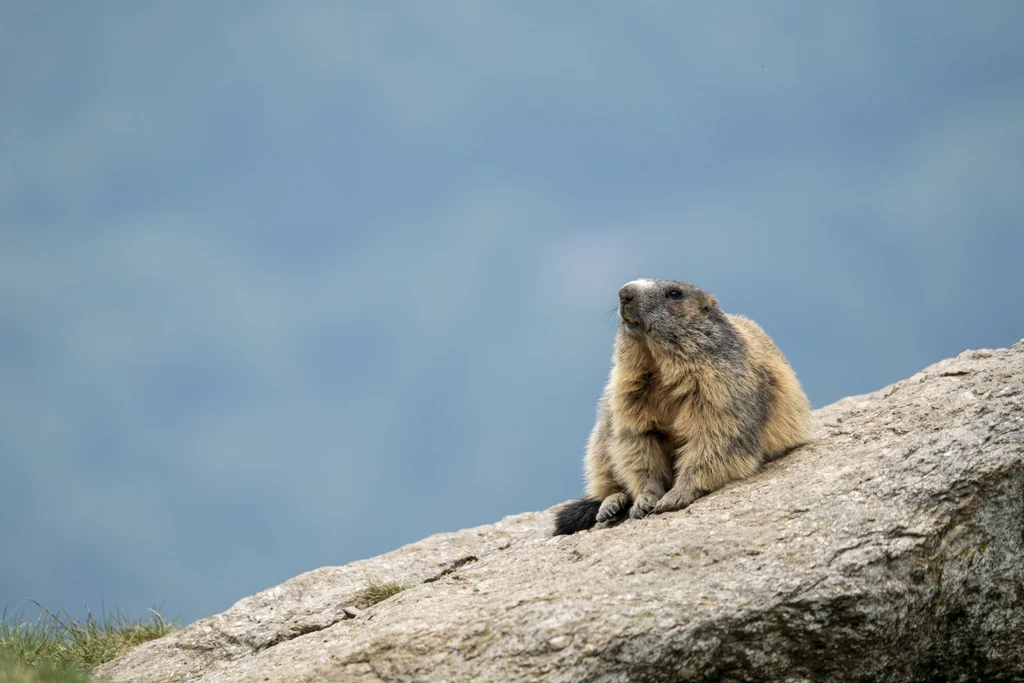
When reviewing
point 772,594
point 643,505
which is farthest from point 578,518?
point 772,594

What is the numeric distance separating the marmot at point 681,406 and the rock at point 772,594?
368mm

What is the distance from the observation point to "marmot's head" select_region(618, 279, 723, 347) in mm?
8555

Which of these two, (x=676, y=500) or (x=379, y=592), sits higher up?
(x=676, y=500)

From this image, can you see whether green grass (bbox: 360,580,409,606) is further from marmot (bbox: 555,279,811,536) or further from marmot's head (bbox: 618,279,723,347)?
marmot's head (bbox: 618,279,723,347)

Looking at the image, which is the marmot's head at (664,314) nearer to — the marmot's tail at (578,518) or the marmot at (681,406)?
the marmot at (681,406)

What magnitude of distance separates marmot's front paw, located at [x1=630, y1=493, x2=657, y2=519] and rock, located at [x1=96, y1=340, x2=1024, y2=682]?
17 cm

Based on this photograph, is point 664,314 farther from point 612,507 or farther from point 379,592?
point 379,592

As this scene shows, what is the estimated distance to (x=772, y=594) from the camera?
255 inches

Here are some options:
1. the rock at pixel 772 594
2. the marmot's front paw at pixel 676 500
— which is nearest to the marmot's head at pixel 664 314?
the marmot's front paw at pixel 676 500

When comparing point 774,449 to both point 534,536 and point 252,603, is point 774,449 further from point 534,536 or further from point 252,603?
point 252,603

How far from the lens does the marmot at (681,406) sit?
8.38m

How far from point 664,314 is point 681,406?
0.79 m

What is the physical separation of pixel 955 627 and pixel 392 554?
591 cm

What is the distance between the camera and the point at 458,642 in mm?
6809
